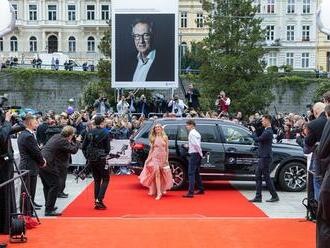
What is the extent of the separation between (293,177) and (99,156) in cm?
571

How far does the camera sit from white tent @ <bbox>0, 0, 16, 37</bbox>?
1153 cm

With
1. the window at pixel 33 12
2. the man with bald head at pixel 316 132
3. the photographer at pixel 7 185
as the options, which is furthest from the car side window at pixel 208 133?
the window at pixel 33 12

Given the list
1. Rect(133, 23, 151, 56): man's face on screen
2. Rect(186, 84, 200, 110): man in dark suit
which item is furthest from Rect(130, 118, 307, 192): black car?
Rect(186, 84, 200, 110): man in dark suit

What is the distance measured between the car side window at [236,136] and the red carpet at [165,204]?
1.27m

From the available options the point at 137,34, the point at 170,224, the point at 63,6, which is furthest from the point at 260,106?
the point at 63,6

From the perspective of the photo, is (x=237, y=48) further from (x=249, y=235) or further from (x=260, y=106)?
(x=249, y=235)

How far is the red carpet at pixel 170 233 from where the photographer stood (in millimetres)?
9094

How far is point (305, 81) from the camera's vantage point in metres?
56.0

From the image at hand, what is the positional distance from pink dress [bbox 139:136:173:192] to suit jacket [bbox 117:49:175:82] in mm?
10558

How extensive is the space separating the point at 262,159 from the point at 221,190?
2.93 meters

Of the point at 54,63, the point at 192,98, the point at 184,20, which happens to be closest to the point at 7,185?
the point at 192,98

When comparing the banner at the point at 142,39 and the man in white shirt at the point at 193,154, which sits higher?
the banner at the point at 142,39

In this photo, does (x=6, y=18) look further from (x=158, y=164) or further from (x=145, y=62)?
(x=145, y=62)

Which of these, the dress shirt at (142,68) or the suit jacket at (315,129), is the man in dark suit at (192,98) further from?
the suit jacket at (315,129)
